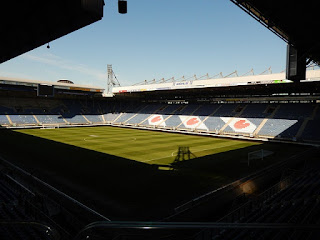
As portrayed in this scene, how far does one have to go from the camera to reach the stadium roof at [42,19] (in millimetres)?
6141

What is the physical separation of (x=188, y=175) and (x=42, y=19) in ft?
40.4

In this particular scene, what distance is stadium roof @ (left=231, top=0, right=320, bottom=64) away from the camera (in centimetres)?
962

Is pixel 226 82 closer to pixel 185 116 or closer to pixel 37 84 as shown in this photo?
pixel 185 116

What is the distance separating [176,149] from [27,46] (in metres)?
17.7

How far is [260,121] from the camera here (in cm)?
3644

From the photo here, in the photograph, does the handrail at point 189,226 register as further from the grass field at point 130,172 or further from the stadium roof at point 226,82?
the stadium roof at point 226,82

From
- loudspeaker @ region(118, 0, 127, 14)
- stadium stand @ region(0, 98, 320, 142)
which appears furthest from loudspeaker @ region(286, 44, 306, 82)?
stadium stand @ region(0, 98, 320, 142)

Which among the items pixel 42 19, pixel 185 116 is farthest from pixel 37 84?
pixel 42 19

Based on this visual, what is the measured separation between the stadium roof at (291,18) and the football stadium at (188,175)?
0.07 meters

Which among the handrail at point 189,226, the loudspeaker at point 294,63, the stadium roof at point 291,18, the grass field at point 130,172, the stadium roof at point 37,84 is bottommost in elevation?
the grass field at point 130,172

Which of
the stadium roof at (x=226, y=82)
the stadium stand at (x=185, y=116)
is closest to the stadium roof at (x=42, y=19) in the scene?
the stadium roof at (x=226, y=82)

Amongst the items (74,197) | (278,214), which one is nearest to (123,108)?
(74,197)

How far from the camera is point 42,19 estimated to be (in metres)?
7.32

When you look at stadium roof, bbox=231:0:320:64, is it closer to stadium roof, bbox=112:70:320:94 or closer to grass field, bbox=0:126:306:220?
grass field, bbox=0:126:306:220
